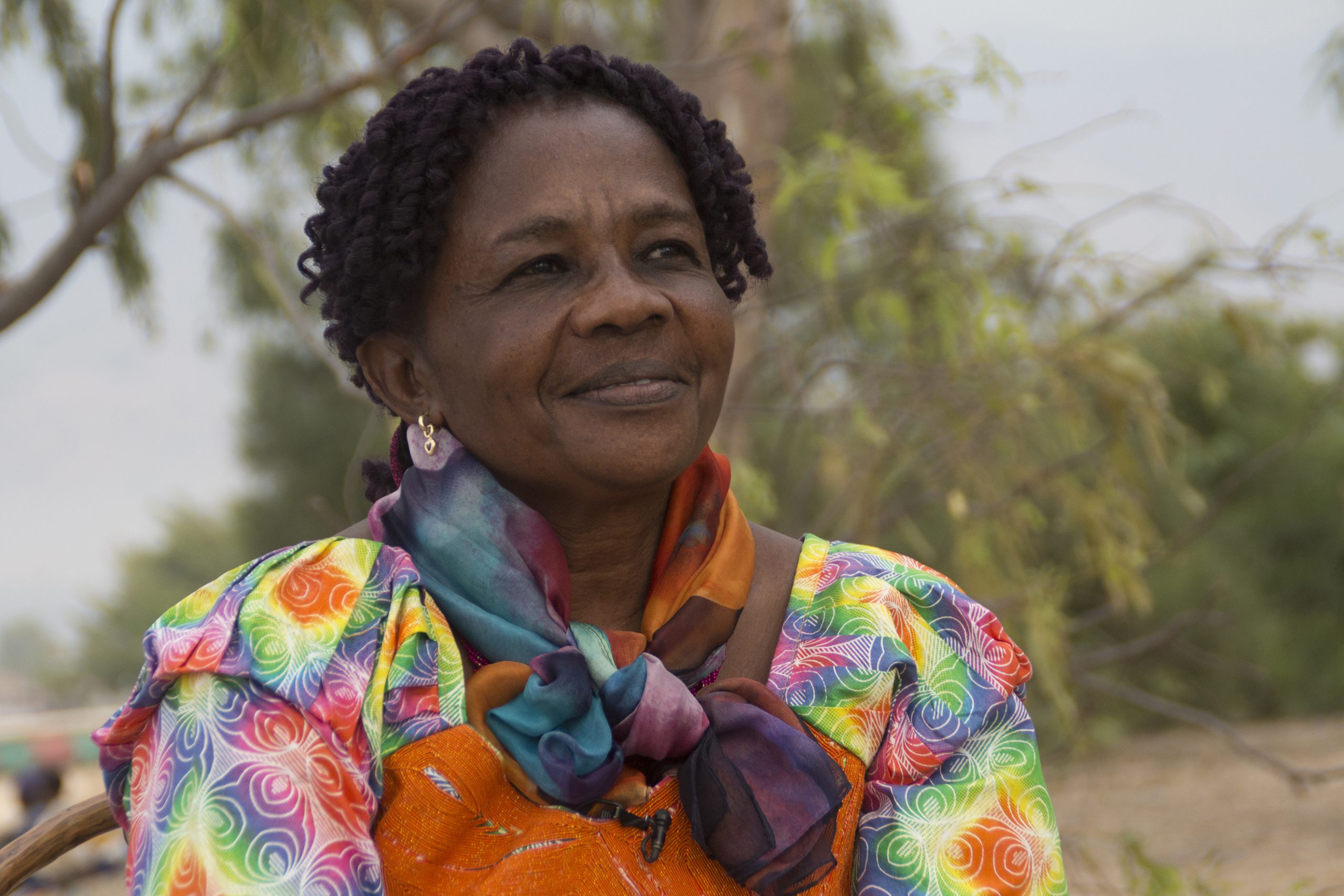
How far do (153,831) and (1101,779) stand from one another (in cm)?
933

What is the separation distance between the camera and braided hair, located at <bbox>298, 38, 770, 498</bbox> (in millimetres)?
1709

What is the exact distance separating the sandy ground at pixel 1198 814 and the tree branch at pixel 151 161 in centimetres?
Result: 310

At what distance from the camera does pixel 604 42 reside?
4.99 meters

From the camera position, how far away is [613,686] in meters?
Result: 1.65

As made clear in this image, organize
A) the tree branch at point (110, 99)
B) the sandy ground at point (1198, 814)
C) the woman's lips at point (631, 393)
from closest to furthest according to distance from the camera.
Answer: the woman's lips at point (631, 393) → the tree branch at point (110, 99) → the sandy ground at point (1198, 814)

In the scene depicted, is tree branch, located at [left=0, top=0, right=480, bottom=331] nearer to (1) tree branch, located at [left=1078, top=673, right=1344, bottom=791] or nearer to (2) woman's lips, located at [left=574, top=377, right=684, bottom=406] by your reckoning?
(2) woman's lips, located at [left=574, top=377, right=684, bottom=406]

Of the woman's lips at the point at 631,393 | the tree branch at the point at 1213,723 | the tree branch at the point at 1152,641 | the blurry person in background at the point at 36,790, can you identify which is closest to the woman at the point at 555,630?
the woman's lips at the point at 631,393

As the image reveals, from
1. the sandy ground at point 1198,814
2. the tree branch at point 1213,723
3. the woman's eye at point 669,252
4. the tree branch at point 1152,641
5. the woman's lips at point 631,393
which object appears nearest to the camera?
the woman's lips at point 631,393

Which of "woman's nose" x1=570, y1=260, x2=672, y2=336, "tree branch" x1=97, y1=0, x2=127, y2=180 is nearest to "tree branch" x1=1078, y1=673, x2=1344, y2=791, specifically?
"woman's nose" x1=570, y1=260, x2=672, y2=336

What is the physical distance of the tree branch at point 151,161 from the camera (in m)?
3.47

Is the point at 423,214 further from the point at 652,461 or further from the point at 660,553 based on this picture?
the point at 660,553

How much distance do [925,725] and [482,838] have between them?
0.61m

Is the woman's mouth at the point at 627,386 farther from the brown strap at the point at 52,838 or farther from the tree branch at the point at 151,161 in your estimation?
the tree branch at the point at 151,161

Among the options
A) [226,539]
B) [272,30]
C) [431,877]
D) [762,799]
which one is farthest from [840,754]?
[226,539]
